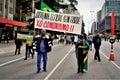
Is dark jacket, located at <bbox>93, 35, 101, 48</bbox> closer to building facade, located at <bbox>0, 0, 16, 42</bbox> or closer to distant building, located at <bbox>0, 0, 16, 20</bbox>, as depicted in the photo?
building facade, located at <bbox>0, 0, 16, 42</bbox>

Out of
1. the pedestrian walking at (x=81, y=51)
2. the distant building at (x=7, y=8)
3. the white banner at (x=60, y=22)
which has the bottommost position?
the pedestrian walking at (x=81, y=51)

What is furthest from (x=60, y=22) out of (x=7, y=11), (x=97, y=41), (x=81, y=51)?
(x=7, y=11)

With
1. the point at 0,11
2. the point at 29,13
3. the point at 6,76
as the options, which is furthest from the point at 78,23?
the point at 29,13

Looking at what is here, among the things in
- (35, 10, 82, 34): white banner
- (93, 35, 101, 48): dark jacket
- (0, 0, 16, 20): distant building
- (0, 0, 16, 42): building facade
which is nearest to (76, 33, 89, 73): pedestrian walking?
(35, 10, 82, 34): white banner

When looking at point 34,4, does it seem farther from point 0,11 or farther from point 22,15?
point 0,11

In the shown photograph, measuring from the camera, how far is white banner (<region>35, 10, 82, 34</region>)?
15603mm

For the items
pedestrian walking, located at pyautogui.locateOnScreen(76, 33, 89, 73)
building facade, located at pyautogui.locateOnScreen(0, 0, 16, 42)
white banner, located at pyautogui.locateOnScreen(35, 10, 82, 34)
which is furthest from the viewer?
building facade, located at pyautogui.locateOnScreen(0, 0, 16, 42)

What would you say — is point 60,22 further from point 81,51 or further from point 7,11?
point 7,11

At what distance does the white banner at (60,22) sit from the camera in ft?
51.2

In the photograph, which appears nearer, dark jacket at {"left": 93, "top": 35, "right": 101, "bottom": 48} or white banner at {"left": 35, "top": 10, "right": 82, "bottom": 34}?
white banner at {"left": 35, "top": 10, "right": 82, "bottom": 34}

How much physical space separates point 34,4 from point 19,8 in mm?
5654

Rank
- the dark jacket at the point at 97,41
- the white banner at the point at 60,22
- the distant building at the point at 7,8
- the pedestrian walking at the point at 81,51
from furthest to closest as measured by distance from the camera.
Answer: the distant building at the point at 7,8 < the dark jacket at the point at 97,41 < the pedestrian walking at the point at 81,51 < the white banner at the point at 60,22

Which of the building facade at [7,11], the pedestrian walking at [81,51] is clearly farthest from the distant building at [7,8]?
the pedestrian walking at [81,51]

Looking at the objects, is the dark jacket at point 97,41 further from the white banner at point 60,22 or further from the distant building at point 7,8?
the distant building at point 7,8
